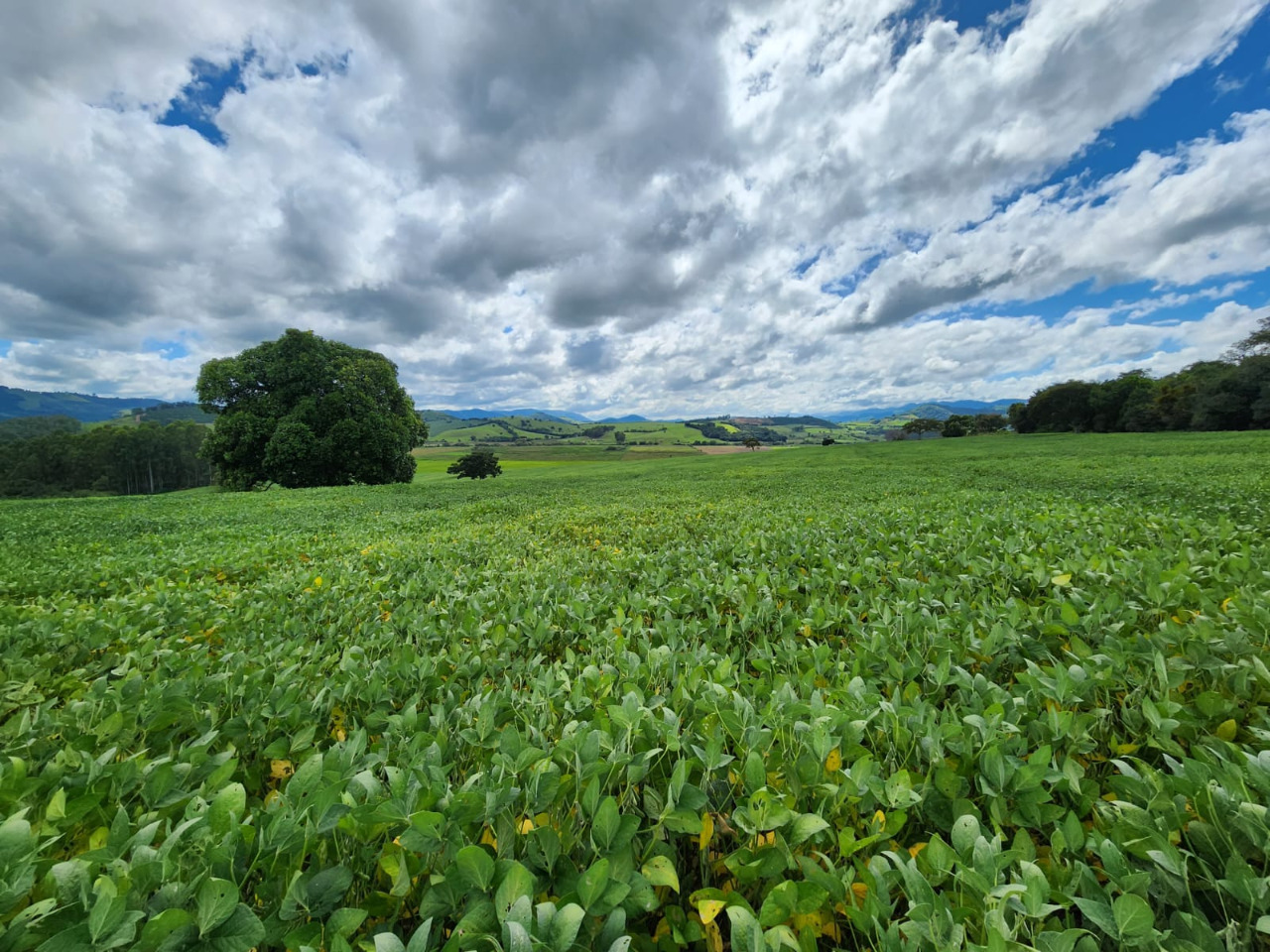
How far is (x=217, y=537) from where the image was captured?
10398 mm

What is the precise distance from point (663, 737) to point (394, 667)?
189 centimetres

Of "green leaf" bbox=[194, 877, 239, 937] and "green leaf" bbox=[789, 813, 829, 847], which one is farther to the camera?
"green leaf" bbox=[789, 813, 829, 847]

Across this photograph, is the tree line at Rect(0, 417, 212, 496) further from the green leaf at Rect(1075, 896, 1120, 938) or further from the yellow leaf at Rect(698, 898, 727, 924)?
the green leaf at Rect(1075, 896, 1120, 938)

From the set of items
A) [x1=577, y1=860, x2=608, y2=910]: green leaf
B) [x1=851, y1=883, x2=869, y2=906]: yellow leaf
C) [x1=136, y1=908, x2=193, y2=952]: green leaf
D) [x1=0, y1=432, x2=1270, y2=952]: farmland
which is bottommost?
[x1=851, y1=883, x2=869, y2=906]: yellow leaf

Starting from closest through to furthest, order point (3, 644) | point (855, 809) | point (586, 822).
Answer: point (586, 822) → point (855, 809) → point (3, 644)

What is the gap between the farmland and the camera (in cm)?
136

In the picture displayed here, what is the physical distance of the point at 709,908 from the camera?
4.58 feet

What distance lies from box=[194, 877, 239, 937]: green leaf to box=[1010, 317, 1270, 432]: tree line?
9149 cm

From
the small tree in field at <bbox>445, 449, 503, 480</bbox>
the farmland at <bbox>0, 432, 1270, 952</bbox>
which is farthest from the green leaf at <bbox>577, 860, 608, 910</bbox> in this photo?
the small tree in field at <bbox>445, 449, 503, 480</bbox>

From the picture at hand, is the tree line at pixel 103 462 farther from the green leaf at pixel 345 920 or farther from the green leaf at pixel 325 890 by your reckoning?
the green leaf at pixel 345 920

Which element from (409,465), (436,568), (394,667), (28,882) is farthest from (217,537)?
(409,465)

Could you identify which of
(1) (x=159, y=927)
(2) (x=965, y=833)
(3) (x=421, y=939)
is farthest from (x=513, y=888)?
(2) (x=965, y=833)

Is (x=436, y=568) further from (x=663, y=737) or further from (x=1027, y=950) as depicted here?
(x=1027, y=950)

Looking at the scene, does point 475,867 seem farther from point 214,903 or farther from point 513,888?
point 214,903
